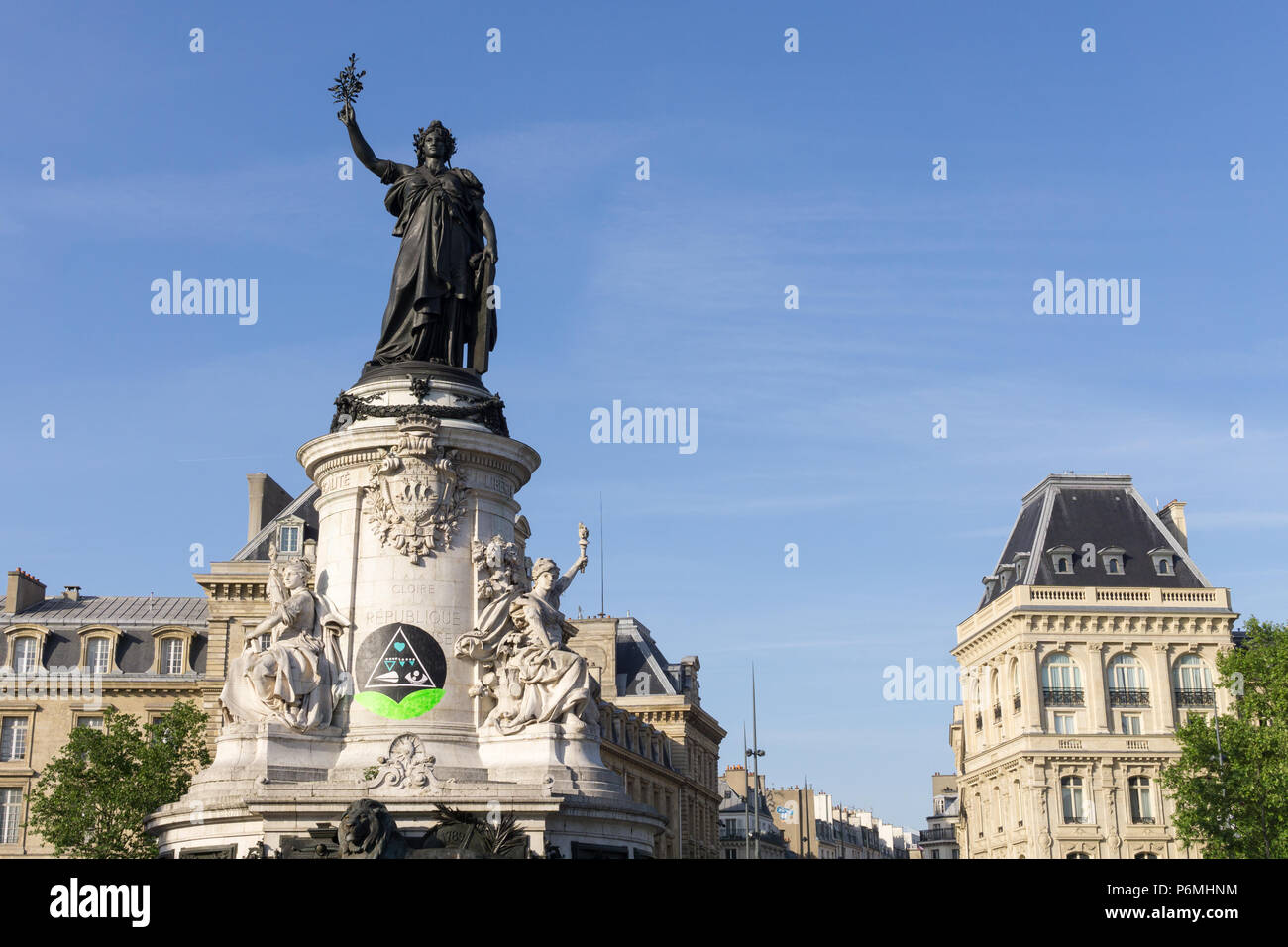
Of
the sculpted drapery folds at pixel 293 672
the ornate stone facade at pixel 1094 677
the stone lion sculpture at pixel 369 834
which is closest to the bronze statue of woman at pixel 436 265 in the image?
the sculpted drapery folds at pixel 293 672

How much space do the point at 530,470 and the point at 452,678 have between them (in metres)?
4.14

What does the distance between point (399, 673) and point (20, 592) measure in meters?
55.2

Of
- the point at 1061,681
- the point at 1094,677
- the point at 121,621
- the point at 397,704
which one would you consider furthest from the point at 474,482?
the point at 1094,677

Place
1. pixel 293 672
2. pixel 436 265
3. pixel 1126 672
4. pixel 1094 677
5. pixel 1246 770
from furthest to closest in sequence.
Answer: pixel 1126 672
pixel 1094 677
pixel 1246 770
pixel 436 265
pixel 293 672

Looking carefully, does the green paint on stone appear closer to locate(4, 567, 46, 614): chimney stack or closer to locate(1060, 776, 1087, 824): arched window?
locate(4, 567, 46, 614): chimney stack

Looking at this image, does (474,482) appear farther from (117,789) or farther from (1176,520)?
(1176,520)

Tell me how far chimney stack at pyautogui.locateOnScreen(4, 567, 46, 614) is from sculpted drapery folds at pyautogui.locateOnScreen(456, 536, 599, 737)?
54.9 metres

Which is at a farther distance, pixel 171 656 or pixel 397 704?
pixel 171 656

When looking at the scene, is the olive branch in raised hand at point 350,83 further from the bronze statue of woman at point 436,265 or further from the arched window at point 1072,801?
the arched window at point 1072,801

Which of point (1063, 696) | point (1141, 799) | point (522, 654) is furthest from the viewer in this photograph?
point (1063, 696)

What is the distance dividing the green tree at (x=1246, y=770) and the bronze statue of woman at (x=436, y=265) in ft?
130

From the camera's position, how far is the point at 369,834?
57.5ft

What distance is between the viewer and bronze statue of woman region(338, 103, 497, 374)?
25750mm
